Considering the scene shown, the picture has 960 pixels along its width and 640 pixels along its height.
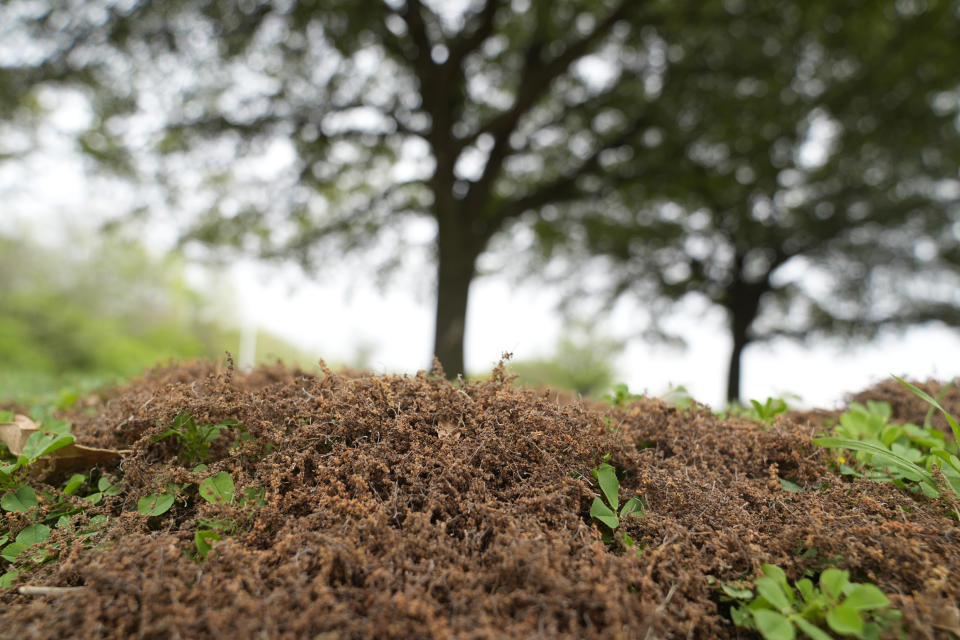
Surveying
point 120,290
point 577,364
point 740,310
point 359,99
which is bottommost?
point 577,364

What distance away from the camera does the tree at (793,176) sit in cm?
759

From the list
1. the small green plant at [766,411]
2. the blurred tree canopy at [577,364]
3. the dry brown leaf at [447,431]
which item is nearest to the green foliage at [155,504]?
the dry brown leaf at [447,431]

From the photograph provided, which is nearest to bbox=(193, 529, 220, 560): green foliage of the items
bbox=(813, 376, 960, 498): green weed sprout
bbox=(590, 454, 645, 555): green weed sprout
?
bbox=(590, 454, 645, 555): green weed sprout

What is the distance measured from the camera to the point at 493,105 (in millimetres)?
9172

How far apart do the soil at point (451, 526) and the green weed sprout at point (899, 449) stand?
7 cm

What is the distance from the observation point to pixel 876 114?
330 inches

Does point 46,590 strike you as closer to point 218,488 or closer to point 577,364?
point 218,488

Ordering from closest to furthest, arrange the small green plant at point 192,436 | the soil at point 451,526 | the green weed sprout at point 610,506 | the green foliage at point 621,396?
the soil at point 451,526
the green weed sprout at point 610,506
the small green plant at point 192,436
the green foliage at point 621,396

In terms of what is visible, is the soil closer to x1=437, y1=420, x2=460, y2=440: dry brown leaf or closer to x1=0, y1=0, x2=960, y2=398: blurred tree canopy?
x1=437, y1=420, x2=460, y2=440: dry brown leaf

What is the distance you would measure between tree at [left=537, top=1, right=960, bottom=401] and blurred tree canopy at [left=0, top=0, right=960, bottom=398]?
0.05 metres

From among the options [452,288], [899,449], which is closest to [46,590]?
[899,449]

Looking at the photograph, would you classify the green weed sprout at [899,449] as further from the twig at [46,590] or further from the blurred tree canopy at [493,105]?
the blurred tree canopy at [493,105]

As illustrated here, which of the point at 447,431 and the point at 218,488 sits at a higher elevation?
the point at 447,431

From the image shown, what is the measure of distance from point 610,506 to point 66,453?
1.55m
